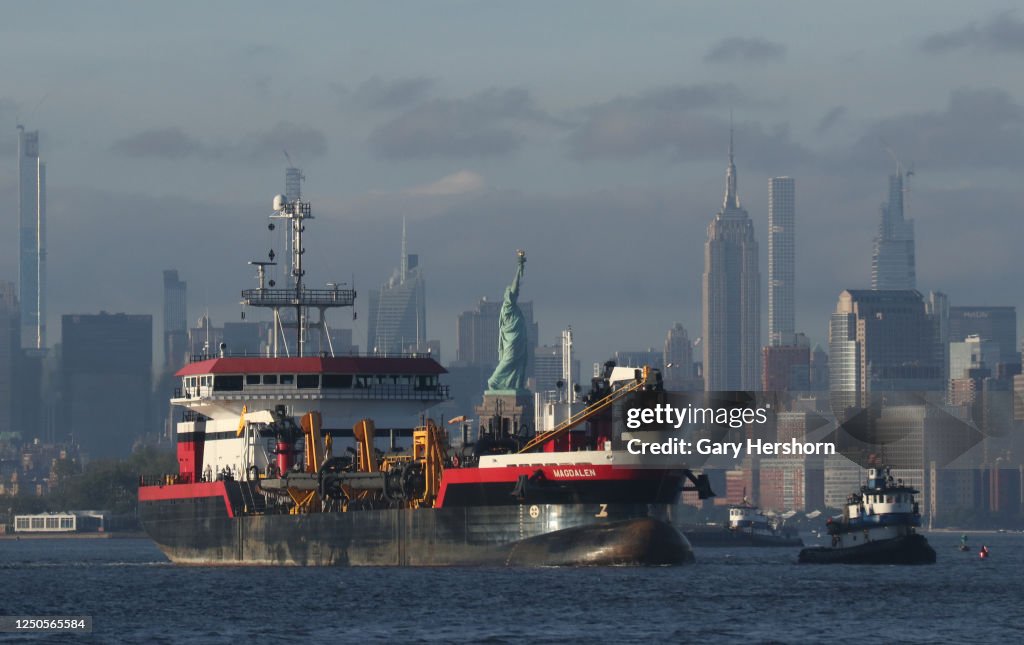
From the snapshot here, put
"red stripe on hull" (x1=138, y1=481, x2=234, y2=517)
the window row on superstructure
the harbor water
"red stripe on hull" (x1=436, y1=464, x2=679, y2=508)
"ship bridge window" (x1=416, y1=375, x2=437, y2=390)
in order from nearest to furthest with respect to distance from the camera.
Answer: the harbor water, "red stripe on hull" (x1=436, y1=464, x2=679, y2=508), "red stripe on hull" (x1=138, y1=481, x2=234, y2=517), the window row on superstructure, "ship bridge window" (x1=416, y1=375, x2=437, y2=390)

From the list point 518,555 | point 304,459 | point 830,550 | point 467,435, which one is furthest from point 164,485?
point 830,550

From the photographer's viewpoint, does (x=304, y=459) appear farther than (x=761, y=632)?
Yes

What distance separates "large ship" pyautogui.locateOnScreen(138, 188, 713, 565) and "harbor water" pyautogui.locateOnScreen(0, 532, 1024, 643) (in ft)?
5.30

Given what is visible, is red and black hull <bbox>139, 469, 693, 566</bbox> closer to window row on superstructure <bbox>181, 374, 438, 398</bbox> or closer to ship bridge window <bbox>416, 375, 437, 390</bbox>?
window row on superstructure <bbox>181, 374, 438, 398</bbox>

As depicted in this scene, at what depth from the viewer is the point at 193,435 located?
413 feet

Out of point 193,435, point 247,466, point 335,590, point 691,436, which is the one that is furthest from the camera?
point 193,435

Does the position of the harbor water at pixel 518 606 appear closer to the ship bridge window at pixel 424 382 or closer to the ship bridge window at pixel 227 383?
the ship bridge window at pixel 227 383

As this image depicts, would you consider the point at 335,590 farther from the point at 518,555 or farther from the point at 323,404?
the point at 323,404

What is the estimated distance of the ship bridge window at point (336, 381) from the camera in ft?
391

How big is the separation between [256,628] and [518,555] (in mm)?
22396

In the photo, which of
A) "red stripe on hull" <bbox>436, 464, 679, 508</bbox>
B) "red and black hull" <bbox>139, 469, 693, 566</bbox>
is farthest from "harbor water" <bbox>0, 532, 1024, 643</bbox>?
"red stripe on hull" <bbox>436, 464, 679, 508</bbox>

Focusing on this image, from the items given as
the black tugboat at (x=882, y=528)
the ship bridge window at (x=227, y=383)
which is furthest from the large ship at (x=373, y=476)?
the black tugboat at (x=882, y=528)

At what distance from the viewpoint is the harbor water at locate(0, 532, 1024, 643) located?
3130 inches

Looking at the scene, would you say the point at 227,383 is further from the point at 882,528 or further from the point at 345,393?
the point at 882,528
